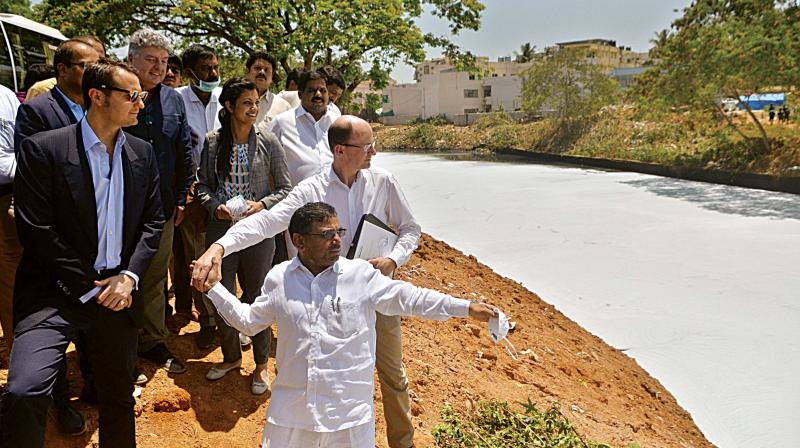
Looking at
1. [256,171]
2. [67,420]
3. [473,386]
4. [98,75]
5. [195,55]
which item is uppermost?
[195,55]

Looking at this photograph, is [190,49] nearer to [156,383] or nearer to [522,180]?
[156,383]

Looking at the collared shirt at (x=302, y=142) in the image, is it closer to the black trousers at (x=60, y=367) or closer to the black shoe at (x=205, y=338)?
the black shoe at (x=205, y=338)

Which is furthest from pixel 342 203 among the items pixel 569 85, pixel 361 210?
pixel 569 85

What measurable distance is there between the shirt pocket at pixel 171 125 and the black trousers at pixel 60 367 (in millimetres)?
1212

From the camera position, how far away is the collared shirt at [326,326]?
227 cm

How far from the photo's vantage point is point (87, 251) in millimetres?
2467

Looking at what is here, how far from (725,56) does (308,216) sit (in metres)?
16.1

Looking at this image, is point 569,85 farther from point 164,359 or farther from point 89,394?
point 89,394

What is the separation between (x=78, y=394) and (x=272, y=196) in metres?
1.44

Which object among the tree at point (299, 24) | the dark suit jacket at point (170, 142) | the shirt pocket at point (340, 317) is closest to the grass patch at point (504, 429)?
the shirt pocket at point (340, 317)

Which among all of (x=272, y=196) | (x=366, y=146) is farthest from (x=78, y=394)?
(x=366, y=146)

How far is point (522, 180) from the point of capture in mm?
18188

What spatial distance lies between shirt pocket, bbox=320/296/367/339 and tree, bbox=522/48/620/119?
86.1 ft

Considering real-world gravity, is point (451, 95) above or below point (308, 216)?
above
